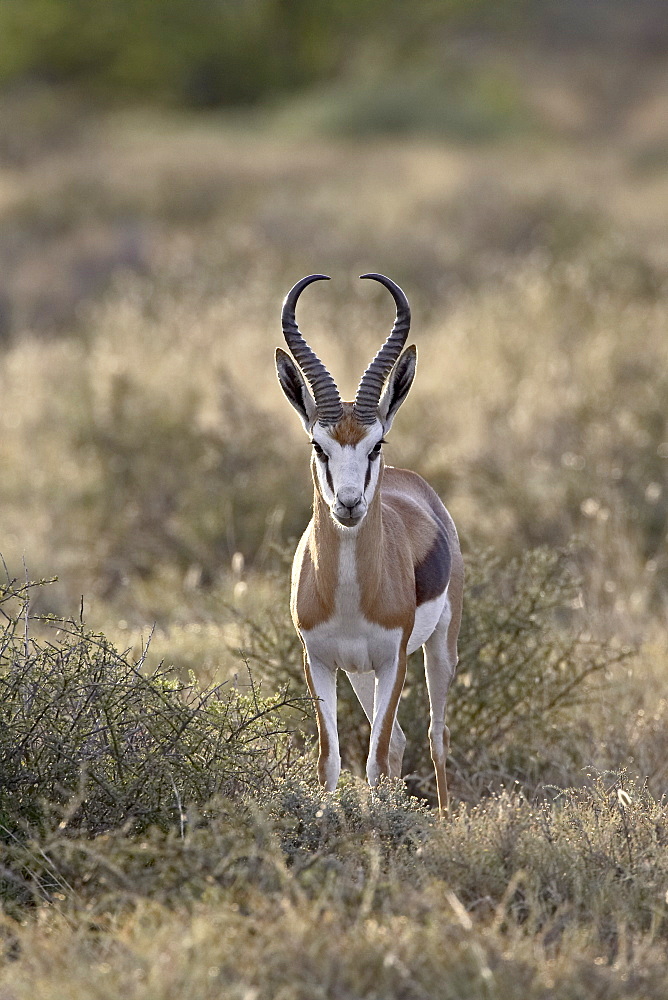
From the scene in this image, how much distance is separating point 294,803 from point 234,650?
1620mm

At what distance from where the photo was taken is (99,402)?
12.8 metres

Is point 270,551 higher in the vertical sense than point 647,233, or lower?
lower

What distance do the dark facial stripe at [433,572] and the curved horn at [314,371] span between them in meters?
0.86

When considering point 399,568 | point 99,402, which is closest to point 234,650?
point 399,568

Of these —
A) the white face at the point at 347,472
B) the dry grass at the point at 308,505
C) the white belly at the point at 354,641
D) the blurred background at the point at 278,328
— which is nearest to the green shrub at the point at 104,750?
the dry grass at the point at 308,505

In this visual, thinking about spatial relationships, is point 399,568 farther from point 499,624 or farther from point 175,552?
point 175,552

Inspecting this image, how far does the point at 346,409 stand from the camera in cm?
542

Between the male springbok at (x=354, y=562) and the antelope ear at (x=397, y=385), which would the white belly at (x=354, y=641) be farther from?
the antelope ear at (x=397, y=385)

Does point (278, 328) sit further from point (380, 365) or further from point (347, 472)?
point (347, 472)

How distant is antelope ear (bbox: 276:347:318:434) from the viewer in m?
5.53

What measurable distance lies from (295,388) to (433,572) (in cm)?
102

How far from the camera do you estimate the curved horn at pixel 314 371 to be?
5.39 meters

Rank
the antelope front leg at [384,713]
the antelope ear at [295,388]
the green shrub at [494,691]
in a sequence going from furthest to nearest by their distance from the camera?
1. the green shrub at [494,691]
2. the antelope ear at [295,388]
3. the antelope front leg at [384,713]

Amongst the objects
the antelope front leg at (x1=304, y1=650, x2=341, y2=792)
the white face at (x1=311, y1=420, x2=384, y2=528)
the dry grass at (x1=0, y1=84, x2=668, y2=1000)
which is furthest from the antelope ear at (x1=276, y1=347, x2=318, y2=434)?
the dry grass at (x1=0, y1=84, x2=668, y2=1000)
